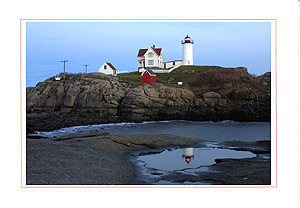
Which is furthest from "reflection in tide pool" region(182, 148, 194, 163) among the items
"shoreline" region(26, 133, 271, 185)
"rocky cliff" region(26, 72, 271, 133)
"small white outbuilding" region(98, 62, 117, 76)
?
"small white outbuilding" region(98, 62, 117, 76)

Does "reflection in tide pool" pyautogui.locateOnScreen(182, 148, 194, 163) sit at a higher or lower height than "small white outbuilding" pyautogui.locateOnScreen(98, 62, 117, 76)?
lower

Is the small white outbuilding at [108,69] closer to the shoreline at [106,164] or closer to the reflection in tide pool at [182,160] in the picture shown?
the shoreline at [106,164]

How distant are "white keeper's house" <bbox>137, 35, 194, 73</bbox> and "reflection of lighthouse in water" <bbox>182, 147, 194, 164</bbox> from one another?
3359 cm

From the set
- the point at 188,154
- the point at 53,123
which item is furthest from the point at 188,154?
the point at 53,123

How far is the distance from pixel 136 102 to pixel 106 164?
722 inches

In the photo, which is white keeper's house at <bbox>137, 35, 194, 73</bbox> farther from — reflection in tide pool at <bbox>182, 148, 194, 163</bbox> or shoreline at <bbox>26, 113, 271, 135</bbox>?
reflection in tide pool at <bbox>182, 148, 194, 163</bbox>

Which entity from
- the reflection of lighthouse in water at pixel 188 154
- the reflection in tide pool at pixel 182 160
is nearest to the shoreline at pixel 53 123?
the reflection in tide pool at pixel 182 160

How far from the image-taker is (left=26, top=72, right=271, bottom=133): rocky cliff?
2770 centimetres

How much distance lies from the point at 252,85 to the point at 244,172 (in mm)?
25842

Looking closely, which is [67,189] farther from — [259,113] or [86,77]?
[86,77]

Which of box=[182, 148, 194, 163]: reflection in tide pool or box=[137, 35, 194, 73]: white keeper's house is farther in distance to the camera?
box=[137, 35, 194, 73]: white keeper's house

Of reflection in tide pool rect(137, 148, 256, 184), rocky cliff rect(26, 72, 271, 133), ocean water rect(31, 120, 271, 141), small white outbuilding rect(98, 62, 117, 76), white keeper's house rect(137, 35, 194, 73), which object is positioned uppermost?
white keeper's house rect(137, 35, 194, 73)
